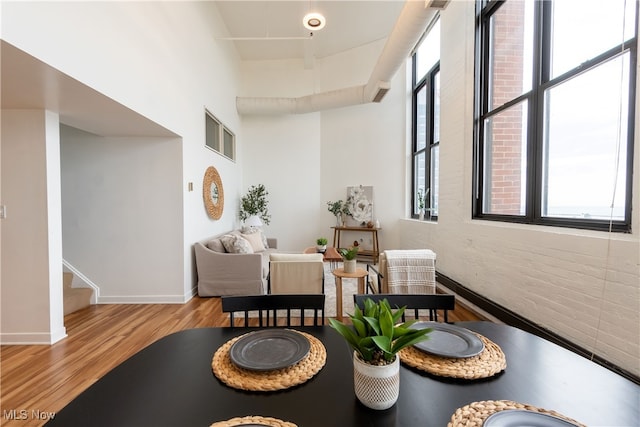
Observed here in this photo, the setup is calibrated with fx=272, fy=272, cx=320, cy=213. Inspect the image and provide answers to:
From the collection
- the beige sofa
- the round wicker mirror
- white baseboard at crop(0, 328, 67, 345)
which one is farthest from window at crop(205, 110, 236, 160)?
white baseboard at crop(0, 328, 67, 345)

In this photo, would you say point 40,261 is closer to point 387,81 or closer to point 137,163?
point 137,163

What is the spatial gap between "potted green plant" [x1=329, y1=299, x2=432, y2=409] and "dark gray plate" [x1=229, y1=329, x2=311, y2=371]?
26cm

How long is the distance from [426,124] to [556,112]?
289 cm

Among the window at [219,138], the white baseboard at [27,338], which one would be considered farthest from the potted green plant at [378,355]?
the window at [219,138]

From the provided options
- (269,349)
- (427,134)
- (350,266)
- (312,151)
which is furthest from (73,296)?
(427,134)

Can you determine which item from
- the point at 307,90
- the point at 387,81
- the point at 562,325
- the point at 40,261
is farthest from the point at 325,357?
the point at 307,90

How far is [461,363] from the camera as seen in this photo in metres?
0.92

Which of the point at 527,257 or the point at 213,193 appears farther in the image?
the point at 213,193

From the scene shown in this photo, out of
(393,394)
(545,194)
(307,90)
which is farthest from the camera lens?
(307,90)

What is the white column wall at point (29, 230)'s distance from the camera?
7.84ft

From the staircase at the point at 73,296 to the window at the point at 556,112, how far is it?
15.9 feet

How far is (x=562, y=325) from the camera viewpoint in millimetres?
2033

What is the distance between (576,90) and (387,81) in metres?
2.95

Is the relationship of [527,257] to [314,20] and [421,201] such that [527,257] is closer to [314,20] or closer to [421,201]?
[421,201]
